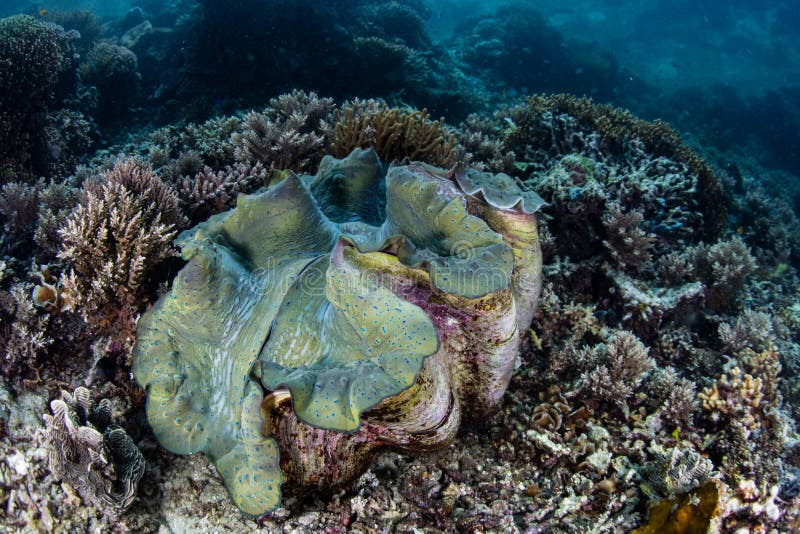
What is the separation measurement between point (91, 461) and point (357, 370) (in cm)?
150

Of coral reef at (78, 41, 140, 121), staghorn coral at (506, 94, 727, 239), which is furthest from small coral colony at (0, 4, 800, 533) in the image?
coral reef at (78, 41, 140, 121)

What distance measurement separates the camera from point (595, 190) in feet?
14.3

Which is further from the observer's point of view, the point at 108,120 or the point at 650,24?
the point at 650,24

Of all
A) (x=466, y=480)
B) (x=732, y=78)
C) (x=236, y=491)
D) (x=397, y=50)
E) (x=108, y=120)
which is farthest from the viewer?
(x=732, y=78)

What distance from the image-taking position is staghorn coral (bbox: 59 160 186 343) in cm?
272

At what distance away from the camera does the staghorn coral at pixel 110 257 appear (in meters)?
2.72

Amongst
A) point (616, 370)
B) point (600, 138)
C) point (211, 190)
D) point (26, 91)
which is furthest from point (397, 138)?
point (26, 91)

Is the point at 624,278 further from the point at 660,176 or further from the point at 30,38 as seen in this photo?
the point at 30,38

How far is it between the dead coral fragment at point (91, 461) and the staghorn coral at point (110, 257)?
2.33 ft

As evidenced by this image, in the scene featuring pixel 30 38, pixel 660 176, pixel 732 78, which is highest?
pixel 30 38

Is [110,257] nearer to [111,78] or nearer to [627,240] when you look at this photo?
[627,240]

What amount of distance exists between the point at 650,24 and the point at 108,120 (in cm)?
4374

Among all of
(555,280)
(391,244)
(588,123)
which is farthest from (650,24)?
(391,244)

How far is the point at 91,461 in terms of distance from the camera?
2.08m
